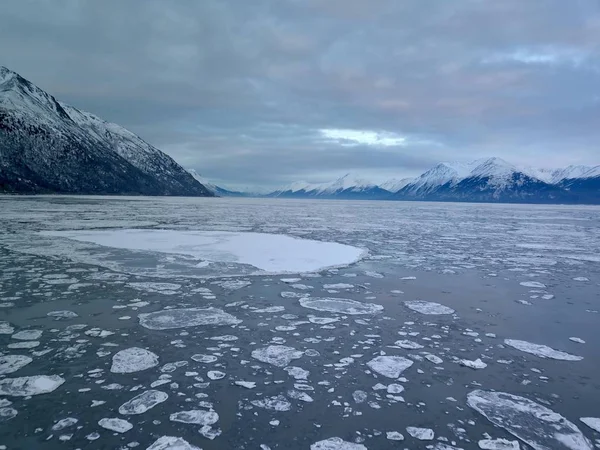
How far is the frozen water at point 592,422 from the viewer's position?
365 cm

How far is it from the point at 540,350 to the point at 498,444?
8.81ft

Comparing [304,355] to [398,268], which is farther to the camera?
[398,268]

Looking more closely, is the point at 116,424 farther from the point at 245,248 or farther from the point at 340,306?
the point at 245,248

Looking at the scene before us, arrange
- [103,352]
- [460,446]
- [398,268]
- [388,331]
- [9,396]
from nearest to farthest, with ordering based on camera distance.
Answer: [460,446], [9,396], [103,352], [388,331], [398,268]

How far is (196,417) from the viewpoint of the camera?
3707 mm

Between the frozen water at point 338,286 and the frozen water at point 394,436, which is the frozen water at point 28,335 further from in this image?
the frozen water at point 338,286

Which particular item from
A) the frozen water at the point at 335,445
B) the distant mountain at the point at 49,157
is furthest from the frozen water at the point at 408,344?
the distant mountain at the point at 49,157

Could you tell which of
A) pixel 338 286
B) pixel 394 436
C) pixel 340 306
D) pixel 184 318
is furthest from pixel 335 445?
pixel 338 286

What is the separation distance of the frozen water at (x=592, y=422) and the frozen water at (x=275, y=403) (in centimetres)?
286

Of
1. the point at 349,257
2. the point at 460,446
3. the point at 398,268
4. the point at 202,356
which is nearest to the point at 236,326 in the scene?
the point at 202,356

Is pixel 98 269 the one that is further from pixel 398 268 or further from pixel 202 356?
pixel 398 268

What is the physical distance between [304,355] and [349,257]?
8.51 m

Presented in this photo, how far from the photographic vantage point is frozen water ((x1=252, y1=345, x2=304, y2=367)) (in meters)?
5.04

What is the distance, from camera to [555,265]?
495 inches
